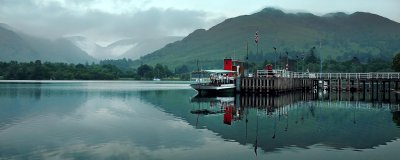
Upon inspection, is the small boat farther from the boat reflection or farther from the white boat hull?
the boat reflection

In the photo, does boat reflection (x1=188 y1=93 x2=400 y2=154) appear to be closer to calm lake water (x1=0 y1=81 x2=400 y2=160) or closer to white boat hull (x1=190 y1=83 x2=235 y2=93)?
calm lake water (x1=0 y1=81 x2=400 y2=160)

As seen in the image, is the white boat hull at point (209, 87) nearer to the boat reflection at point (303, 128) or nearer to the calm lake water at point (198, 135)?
the boat reflection at point (303, 128)

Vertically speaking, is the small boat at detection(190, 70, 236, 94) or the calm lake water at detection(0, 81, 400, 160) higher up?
the small boat at detection(190, 70, 236, 94)

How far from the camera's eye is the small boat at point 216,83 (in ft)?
270

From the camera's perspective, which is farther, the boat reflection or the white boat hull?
the white boat hull

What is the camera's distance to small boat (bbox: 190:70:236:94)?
82.3 m

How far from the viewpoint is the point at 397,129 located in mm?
35250

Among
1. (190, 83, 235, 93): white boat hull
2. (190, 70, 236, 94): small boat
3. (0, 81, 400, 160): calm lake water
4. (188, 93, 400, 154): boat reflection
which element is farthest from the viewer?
(190, 70, 236, 94): small boat

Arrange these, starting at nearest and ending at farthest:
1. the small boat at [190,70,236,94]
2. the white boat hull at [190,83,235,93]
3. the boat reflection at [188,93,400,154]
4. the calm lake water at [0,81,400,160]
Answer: the calm lake water at [0,81,400,160], the boat reflection at [188,93,400,154], the white boat hull at [190,83,235,93], the small boat at [190,70,236,94]

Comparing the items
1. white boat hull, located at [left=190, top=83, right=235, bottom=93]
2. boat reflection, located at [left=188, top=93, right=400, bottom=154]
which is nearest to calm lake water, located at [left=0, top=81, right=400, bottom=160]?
boat reflection, located at [left=188, top=93, right=400, bottom=154]

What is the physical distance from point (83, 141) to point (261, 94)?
2344 inches

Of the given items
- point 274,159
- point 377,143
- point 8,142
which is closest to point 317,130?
point 377,143

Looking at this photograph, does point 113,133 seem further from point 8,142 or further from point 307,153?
point 307,153

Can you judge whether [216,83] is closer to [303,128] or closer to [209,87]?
[209,87]
